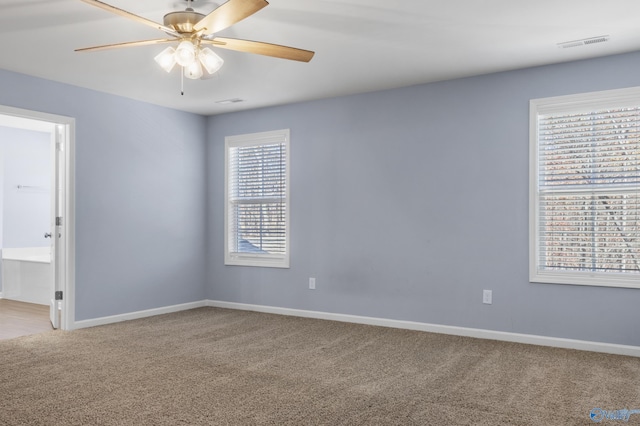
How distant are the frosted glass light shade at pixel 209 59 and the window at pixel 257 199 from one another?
264 cm

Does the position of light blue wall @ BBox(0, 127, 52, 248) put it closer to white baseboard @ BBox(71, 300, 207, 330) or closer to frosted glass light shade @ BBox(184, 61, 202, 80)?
white baseboard @ BBox(71, 300, 207, 330)

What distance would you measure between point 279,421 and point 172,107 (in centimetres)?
424

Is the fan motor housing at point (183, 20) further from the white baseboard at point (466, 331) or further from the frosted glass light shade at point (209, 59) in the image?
the white baseboard at point (466, 331)

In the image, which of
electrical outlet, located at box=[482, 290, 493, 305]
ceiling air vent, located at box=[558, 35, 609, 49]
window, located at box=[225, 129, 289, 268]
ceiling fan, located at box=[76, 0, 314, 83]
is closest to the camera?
ceiling fan, located at box=[76, 0, 314, 83]

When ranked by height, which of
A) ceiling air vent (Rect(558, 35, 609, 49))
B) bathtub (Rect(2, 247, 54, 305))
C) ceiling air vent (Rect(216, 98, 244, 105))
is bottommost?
bathtub (Rect(2, 247, 54, 305))

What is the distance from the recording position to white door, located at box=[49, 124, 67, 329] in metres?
4.89

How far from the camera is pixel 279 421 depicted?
262 cm

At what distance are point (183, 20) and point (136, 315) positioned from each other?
11.7 feet

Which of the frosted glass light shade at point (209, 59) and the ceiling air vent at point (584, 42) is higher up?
the ceiling air vent at point (584, 42)

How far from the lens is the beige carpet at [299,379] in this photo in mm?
2717

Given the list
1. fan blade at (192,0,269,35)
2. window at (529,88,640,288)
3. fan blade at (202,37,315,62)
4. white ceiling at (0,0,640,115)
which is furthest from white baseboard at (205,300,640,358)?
fan blade at (192,0,269,35)

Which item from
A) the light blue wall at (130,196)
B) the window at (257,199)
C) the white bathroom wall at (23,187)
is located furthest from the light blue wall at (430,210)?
the white bathroom wall at (23,187)

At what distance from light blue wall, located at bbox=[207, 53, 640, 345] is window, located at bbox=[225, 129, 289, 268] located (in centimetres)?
15

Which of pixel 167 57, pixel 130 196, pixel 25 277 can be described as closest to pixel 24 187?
pixel 25 277
